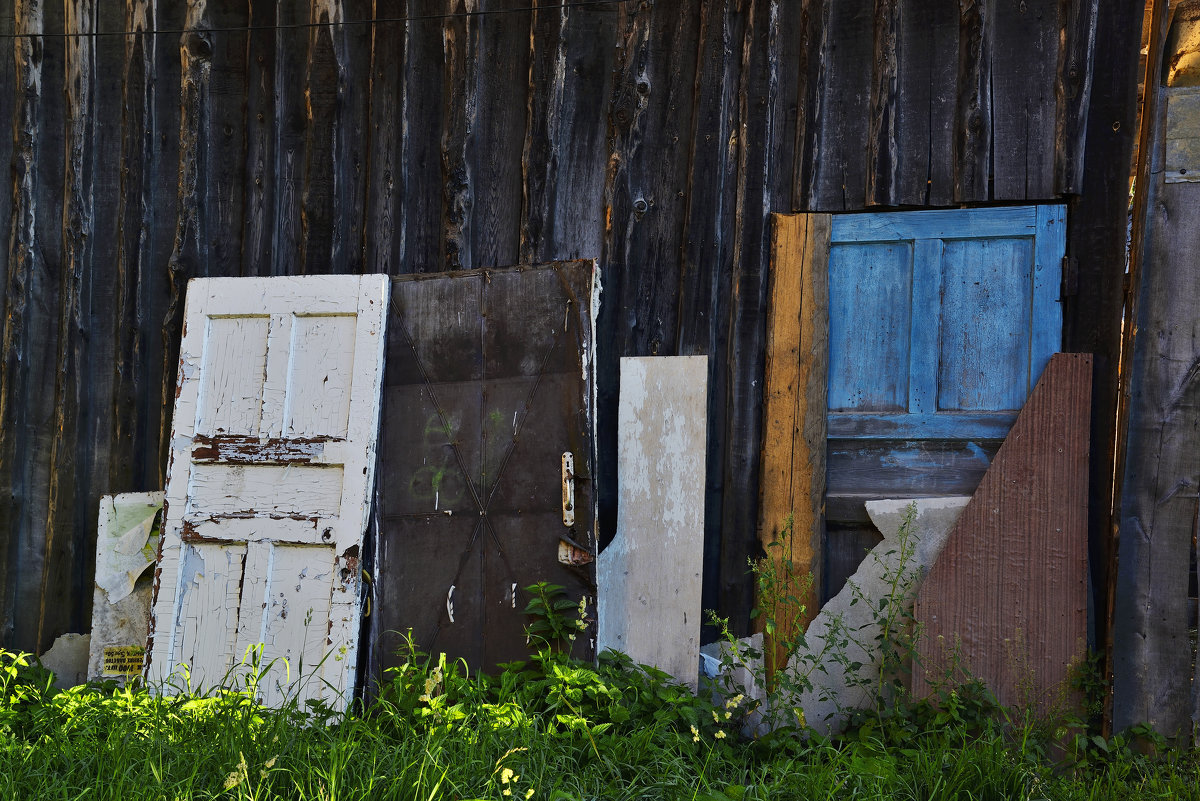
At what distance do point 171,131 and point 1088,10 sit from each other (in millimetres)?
4136

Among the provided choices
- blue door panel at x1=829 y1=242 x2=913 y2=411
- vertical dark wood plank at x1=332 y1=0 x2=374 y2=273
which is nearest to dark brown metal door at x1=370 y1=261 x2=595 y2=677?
vertical dark wood plank at x1=332 y1=0 x2=374 y2=273

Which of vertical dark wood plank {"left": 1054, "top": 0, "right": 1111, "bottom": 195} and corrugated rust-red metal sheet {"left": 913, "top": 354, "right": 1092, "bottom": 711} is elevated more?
vertical dark wood plank {"left": 1054, "top": 0, "right": 1111, "bottom": 195}

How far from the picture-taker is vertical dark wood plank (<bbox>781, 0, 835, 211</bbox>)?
3693 mm

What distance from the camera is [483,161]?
4023 mm

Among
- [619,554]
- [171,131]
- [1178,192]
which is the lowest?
[619,554]

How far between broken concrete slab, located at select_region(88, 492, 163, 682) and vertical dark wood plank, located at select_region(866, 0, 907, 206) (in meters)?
3.53

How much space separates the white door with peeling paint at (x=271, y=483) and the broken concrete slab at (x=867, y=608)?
1.85 meters

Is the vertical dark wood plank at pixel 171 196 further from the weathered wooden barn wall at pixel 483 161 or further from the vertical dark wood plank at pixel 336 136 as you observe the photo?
the vertical dark wood plank at pixel 336 136

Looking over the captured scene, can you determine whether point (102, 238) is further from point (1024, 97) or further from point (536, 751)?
point (1024, 97)

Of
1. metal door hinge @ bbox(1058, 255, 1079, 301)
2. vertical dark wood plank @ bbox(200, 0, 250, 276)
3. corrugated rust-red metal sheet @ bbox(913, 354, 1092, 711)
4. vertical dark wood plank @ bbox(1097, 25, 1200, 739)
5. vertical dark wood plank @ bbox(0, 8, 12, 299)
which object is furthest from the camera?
A: vertical dark wood plank @ bbox(0, 8, 12, 299)

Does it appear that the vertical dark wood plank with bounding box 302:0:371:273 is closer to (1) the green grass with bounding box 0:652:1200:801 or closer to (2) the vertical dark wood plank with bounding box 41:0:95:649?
(2) the vertical dark wood plank with bounding box 41:0:95:649

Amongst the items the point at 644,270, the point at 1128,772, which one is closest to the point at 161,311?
the point at 644,270

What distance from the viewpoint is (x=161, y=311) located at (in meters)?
Result: 4.29

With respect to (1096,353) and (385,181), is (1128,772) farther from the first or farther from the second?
(385,181)
